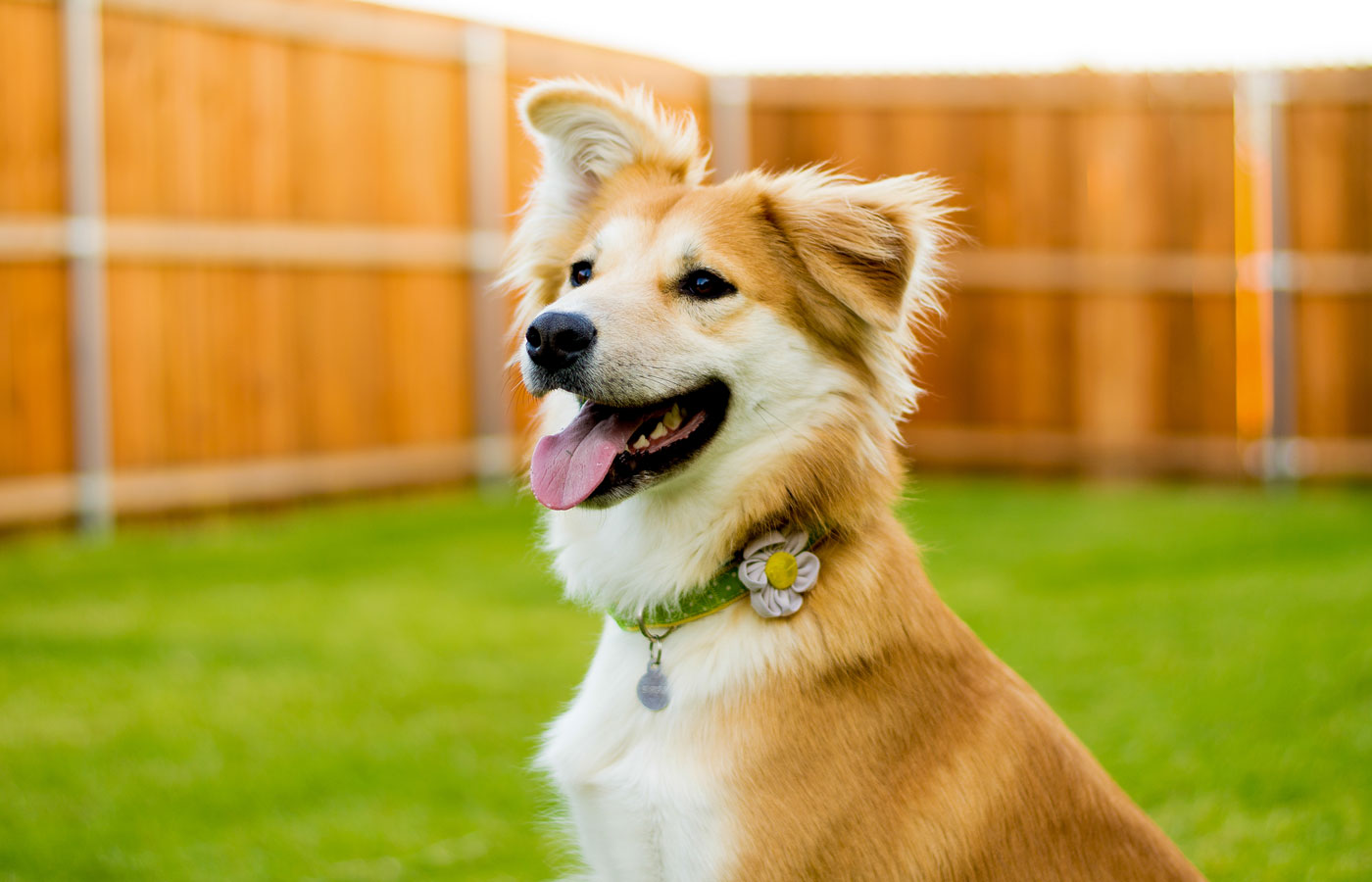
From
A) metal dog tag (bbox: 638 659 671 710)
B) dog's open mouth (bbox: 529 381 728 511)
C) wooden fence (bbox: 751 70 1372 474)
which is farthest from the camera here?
wooden fence (bbox: 751 70 1372 474)

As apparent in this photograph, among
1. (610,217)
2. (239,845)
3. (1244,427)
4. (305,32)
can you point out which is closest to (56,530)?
(305,32)

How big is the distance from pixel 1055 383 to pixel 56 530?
7.24 metres

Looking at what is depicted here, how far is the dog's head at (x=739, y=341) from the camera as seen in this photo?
2574 mm

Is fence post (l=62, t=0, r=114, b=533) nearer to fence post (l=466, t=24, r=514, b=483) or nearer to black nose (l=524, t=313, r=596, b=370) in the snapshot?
fence post (l=466, t=24, r=514, b=483)

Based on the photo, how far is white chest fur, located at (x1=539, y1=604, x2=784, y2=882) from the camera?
2.24m

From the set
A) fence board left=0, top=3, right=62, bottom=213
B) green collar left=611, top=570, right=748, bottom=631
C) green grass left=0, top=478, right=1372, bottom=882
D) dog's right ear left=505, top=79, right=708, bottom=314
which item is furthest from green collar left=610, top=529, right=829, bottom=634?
fence board left=0, top=3, right=62, bottom=213

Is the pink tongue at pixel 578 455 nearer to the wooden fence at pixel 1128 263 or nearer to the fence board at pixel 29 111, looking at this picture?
the fence board at pixel 29 111

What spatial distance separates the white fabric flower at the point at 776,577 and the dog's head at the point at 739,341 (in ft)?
0.43

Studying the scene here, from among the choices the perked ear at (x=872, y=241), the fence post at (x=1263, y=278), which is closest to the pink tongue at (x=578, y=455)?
the perked ear at (x=872, y=241)

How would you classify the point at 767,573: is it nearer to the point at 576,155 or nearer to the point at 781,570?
the point at 781,570

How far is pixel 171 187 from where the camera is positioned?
7891 mm

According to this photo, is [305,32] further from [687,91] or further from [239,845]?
[239,845]

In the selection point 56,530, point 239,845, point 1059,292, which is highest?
point 1059,292

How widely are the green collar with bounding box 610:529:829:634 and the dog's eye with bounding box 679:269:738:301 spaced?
1.82 feet
